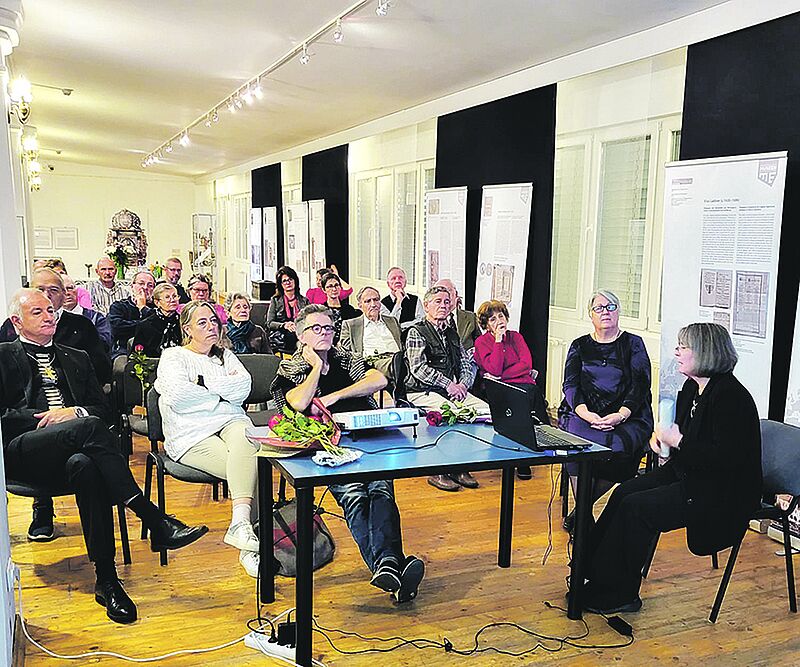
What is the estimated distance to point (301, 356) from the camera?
12.1 feet

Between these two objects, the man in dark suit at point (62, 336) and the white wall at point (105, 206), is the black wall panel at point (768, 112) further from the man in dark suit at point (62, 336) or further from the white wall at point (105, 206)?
the white wall at point (105, 206)

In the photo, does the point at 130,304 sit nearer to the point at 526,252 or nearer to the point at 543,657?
the point at 526,252

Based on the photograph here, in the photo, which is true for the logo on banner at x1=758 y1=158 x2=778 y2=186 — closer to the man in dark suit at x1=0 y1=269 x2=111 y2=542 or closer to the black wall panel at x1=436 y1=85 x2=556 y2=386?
the black wall panel at x1=436 y1=85 x2=556 y2=386

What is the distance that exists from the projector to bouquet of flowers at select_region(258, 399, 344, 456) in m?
0.14

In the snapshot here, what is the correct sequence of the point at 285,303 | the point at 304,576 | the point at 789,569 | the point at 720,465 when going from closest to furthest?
the point at 304,576, the point at 720,465, the point at 789,569, the point at 285,303

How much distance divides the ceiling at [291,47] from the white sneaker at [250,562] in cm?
322

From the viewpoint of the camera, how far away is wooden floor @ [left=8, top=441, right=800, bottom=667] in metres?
2.92

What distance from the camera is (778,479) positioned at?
129 inches

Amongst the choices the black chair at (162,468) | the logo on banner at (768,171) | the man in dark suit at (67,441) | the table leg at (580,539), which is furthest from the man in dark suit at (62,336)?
the logo on banner at (768,171)

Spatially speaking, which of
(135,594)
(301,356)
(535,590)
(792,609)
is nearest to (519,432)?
(535,590)

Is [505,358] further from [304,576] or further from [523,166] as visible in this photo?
[304,576]

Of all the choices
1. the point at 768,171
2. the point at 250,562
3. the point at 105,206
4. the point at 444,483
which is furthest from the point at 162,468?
the point at 105,206

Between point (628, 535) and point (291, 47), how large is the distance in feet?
14.4

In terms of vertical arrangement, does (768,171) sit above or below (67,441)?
above
